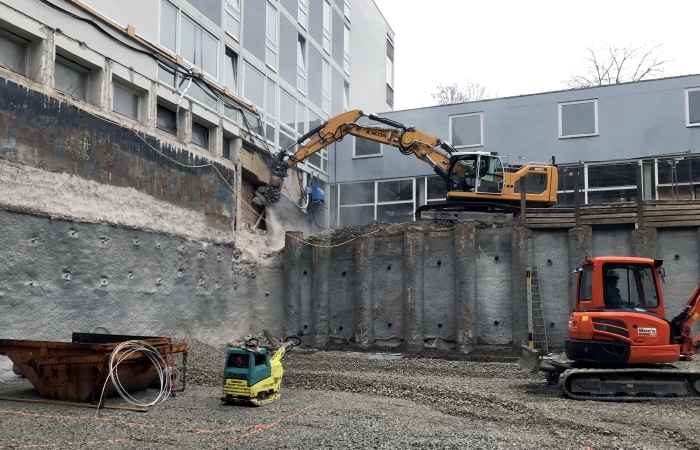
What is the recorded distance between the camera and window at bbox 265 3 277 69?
19.7 metres

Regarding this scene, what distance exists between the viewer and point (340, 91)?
2588 cm

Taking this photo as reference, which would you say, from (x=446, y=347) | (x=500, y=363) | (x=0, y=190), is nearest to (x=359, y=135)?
(x=446, y=347)

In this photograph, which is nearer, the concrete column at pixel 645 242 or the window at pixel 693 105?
Answer: the concrete column at pixel 645 242

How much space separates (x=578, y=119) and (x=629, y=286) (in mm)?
12935

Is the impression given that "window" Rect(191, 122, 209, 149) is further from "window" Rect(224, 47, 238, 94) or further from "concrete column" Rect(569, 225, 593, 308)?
"concrete column" Rect(569, 225, 593, 308)

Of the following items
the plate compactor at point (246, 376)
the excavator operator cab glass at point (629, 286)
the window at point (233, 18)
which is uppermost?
the window at point (233, 18)

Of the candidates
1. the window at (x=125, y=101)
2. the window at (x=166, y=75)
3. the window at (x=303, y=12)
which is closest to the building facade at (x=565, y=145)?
the window at (x=303, y=12)

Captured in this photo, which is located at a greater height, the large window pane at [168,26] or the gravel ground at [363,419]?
the large window pane at [168,26]

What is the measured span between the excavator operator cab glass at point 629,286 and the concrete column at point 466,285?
5.05m

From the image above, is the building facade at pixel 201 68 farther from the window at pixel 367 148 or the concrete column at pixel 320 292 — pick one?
the concrete column at pixel 320 292

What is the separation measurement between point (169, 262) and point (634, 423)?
9991mm

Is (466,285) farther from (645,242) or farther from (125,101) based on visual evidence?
(125,101)

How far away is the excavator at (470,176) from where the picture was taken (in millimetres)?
16781

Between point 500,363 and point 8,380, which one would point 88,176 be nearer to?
point 8,380
